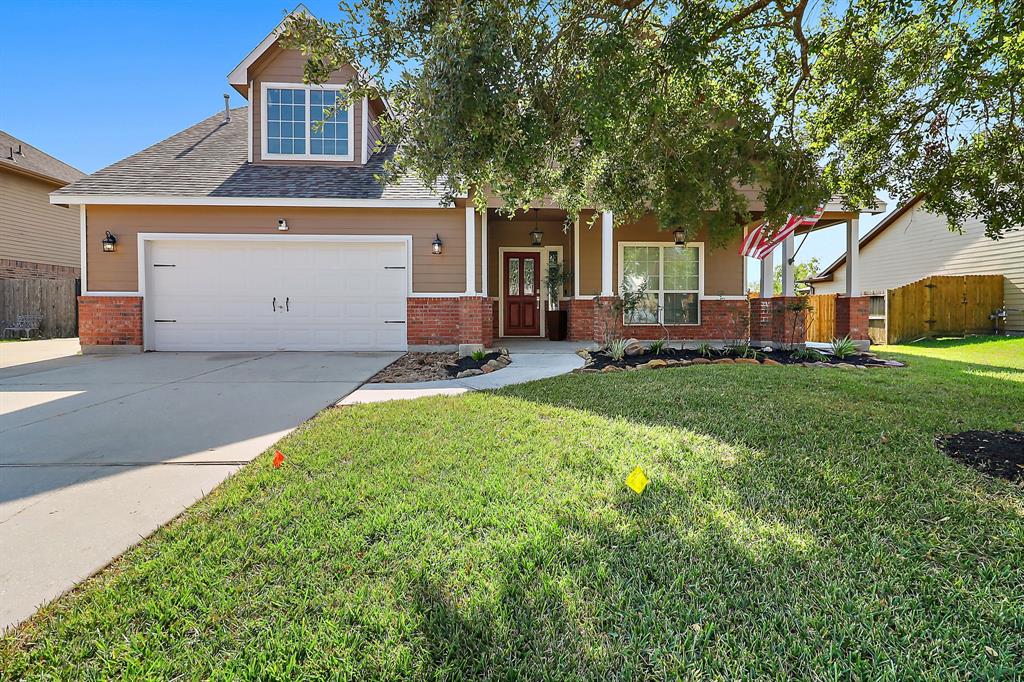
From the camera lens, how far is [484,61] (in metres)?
3.21

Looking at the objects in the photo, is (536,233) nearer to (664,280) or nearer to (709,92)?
(664,280)

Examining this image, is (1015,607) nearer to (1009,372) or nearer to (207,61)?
(1009,372)

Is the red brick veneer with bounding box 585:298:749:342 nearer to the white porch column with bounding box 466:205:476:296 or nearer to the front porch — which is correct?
the front porch

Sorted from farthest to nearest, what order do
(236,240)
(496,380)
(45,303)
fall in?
(45,303) < (236,240) < (496,380)

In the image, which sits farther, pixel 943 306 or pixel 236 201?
pixel 943 306

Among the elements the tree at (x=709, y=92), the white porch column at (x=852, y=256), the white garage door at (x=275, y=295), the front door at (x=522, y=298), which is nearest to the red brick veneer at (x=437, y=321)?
the white garage door at (x=275, y=295)

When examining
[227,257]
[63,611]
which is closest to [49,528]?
[63,611]

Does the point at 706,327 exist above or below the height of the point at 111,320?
below

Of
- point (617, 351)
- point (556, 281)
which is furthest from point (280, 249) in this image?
point (617, 351)

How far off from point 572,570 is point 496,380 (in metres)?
4.34

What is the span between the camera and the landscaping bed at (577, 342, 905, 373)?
666 centimetres

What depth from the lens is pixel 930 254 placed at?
15453 mm

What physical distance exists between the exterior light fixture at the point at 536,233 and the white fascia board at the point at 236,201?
2700 mm

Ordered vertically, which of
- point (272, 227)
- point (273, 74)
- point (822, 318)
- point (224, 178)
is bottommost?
point (822, 318)
